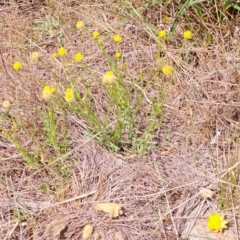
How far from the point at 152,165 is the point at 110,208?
242mm

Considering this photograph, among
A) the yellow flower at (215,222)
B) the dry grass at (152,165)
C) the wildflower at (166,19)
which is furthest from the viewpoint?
the wildflower at (166,19)

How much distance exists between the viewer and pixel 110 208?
1.53 m

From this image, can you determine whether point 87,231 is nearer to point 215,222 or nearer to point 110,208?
point 110,208

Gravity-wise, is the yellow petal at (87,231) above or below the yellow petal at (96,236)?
above

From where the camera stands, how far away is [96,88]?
198 centimetres

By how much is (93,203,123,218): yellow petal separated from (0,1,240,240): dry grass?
18 mm

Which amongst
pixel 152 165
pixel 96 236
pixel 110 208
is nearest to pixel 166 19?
pixel 152 165

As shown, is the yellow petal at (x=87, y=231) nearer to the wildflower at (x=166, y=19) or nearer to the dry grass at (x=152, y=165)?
the dry grass at (x=152, y=165)

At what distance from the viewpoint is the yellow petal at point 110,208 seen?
152 centimetres

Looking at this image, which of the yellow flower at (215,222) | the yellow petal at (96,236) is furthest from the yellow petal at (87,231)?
the yellow flower at (215,222)

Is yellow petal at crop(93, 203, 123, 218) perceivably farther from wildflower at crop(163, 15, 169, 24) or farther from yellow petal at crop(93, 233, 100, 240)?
wildflower at crop(163, 15, 169, 24)

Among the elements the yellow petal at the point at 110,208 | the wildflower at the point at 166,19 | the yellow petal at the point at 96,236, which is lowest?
the yellow petal at the point at 96,236

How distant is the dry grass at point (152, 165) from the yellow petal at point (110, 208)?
18 millimetres

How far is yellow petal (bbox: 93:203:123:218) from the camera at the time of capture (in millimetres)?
1517
